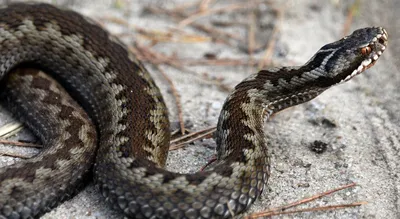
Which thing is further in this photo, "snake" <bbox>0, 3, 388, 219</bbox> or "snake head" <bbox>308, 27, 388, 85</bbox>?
"snake head" <bbox>308, 27, 388, 85</bbox>

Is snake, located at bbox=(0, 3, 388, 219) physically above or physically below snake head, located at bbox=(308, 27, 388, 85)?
below

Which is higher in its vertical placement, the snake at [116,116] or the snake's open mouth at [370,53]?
the snake's open mouth at [370,53]

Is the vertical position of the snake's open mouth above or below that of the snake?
above

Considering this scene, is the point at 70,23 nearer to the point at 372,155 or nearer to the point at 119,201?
the point at 119,201

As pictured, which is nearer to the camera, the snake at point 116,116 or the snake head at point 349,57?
the snake at point 116,116

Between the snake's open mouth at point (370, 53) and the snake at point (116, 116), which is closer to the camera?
the snake at point (116, 116)

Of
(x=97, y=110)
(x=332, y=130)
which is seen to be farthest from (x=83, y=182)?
(x=332, y=130)

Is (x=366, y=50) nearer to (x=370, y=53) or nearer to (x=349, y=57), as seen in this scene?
(x=370, y=53)

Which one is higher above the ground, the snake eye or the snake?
the snake eye
